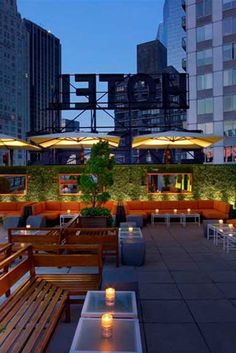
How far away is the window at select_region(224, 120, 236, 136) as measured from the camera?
4500 cm

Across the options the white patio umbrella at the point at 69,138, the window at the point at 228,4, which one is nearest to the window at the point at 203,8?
the window at the point at 228,4

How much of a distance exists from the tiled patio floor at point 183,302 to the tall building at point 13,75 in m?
107

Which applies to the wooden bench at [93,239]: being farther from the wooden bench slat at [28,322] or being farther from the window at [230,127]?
the window at [230,127]

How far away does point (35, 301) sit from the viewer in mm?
4703

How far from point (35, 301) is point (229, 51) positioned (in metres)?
46.2

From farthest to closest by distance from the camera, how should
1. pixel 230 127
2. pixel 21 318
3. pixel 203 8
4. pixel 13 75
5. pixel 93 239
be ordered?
pixel 13 75 → pixel 203 8 → pixel 230 127 → pixel 93 239 → pixel 21 318

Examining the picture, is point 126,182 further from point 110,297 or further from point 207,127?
point 207,127

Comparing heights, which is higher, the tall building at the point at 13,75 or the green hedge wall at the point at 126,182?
the tall building at the point at 13,75

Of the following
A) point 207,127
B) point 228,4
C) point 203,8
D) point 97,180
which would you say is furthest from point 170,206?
point 203,8

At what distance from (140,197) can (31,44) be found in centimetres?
16898

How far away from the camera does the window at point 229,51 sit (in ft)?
147

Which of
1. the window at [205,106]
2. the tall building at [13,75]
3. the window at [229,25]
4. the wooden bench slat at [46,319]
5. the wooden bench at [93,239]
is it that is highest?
the tall building at [13,75]

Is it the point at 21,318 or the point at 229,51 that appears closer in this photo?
the point at 21,318

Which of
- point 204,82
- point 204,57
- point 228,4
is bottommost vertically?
point 204,82
